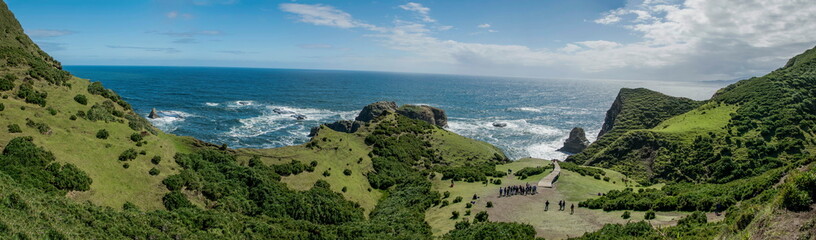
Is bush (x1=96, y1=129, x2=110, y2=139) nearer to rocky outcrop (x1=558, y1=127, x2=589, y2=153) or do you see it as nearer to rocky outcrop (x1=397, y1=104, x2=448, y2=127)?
rocky outcrop (x1=397, y1=104, x2=448, y2=127)

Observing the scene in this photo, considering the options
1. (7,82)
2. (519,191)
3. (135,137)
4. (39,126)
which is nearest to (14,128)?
(39,126)

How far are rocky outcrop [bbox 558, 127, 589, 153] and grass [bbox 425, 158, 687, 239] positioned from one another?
48683 millimetres

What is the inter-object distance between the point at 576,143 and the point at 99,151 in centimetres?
10064

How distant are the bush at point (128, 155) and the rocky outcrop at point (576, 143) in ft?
318

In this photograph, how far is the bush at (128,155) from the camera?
35.2 meters

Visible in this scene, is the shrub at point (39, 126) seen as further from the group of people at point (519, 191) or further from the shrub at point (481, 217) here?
the group of people at point (519, 191)

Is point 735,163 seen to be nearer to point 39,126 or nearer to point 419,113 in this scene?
point 39,126

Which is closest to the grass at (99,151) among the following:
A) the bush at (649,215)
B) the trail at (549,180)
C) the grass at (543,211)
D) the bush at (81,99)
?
the bush at (81,99)

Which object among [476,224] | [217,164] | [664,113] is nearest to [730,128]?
[664,113]

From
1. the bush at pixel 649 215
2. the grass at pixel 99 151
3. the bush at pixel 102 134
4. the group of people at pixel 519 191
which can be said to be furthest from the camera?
the group of people at pixel 519 191

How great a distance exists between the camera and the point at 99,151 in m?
34.8

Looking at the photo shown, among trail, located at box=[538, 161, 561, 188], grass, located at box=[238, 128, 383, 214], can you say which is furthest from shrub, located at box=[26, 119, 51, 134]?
trail, located at box=[538, 161, 561, 188]

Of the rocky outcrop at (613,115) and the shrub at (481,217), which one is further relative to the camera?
the rocky outcrop at (613,115)

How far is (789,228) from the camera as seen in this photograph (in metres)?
13.9
